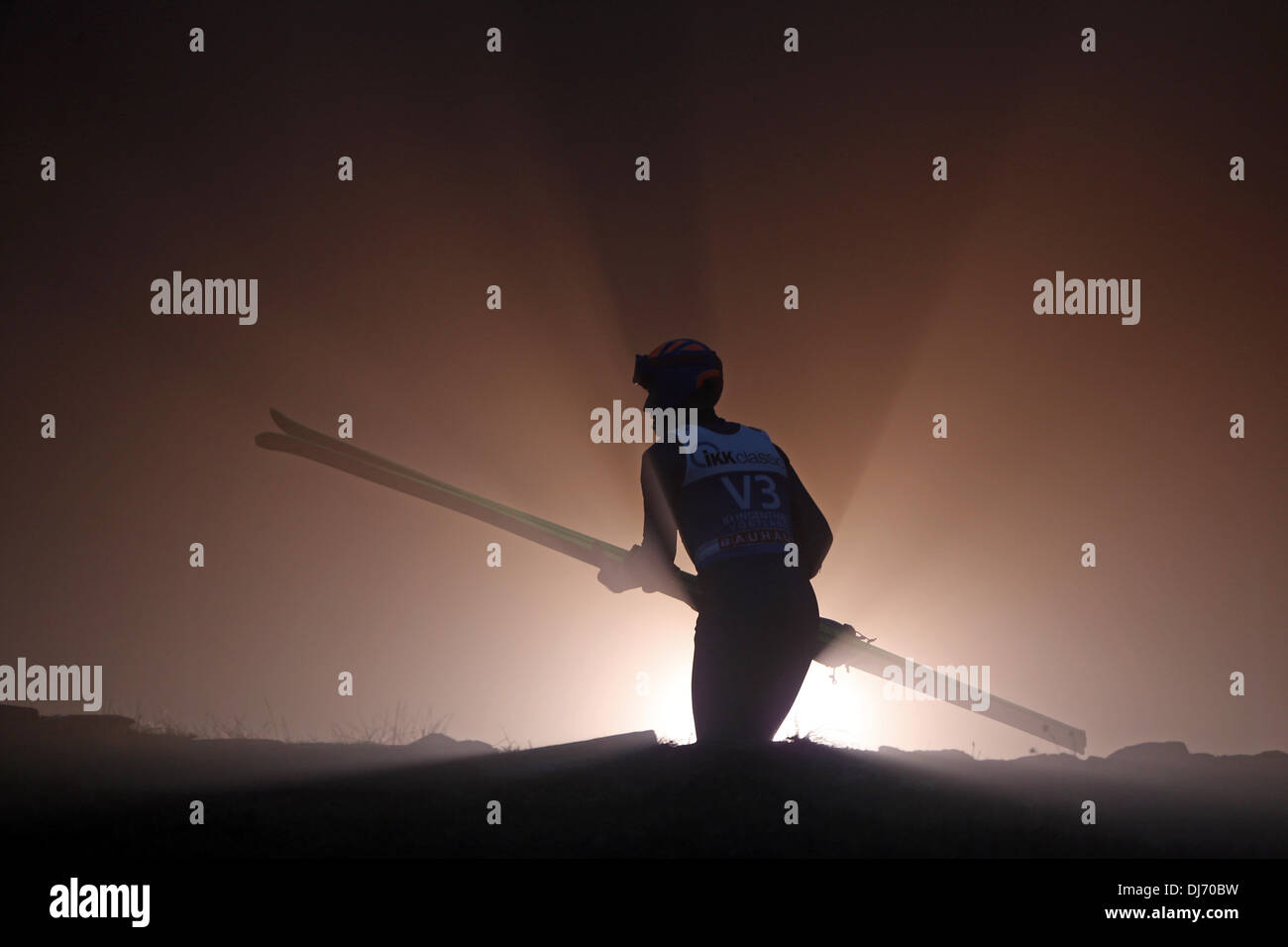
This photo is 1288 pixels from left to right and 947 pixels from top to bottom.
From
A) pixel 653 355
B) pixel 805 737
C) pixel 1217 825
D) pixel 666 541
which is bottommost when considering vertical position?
pixel 1217 825

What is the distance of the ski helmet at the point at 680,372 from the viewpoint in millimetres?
7570

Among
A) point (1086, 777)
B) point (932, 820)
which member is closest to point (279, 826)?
point (932, 820)

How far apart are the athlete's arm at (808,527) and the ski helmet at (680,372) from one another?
65cm

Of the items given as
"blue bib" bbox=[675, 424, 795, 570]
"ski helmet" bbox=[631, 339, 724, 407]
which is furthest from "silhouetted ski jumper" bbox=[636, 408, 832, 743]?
"ski helmet" bbox=[631, 339, 724, 407]

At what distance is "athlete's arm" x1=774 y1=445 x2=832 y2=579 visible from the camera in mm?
7648

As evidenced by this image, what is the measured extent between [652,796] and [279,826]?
7.23 ft

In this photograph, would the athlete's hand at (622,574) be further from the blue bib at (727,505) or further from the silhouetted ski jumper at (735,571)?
the blue bib at (727,505)

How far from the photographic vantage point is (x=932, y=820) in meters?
6.18

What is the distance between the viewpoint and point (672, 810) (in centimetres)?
618

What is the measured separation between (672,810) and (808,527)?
2.32m

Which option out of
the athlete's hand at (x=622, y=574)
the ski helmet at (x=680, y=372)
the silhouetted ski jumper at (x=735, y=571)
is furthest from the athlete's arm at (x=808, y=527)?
the athlete's hand at (x=622, y=574)
